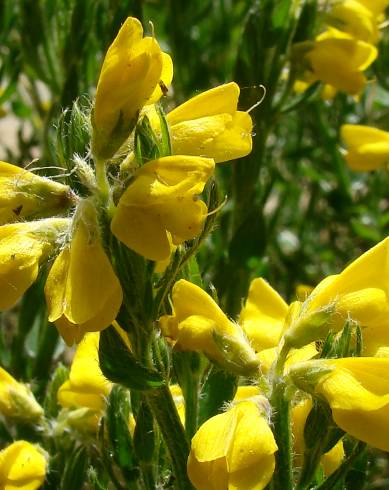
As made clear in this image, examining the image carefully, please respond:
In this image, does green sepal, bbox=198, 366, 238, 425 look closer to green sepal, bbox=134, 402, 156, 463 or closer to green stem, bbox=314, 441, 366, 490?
green sepal, bbox=134, 402, 156, 463

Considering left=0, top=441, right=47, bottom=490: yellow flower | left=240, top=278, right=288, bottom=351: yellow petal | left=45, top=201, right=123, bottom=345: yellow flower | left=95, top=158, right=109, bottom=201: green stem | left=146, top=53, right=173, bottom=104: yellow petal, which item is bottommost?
left=0, top=441, right=47, bottom=490: yellow flower

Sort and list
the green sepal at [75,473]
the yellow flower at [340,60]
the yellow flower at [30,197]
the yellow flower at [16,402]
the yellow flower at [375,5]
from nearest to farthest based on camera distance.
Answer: the yellow flower at [30,197] → the green sepal at [75,473] → the yellow flower at [16,402] → the yellow flower at [340,60] → the yellow flower at [375,5]

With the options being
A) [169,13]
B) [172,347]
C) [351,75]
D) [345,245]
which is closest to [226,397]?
[172,347]

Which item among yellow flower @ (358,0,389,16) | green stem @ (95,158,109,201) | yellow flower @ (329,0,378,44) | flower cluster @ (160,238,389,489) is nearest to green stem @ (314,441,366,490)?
flower cluster @ (160,238,389,489)

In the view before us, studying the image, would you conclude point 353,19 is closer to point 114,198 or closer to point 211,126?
point 211,126

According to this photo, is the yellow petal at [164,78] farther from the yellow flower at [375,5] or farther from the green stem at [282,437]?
the yellow flower at [375,5]

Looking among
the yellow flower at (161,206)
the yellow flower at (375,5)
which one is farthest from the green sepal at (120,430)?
the yellow flower at (375,5)
